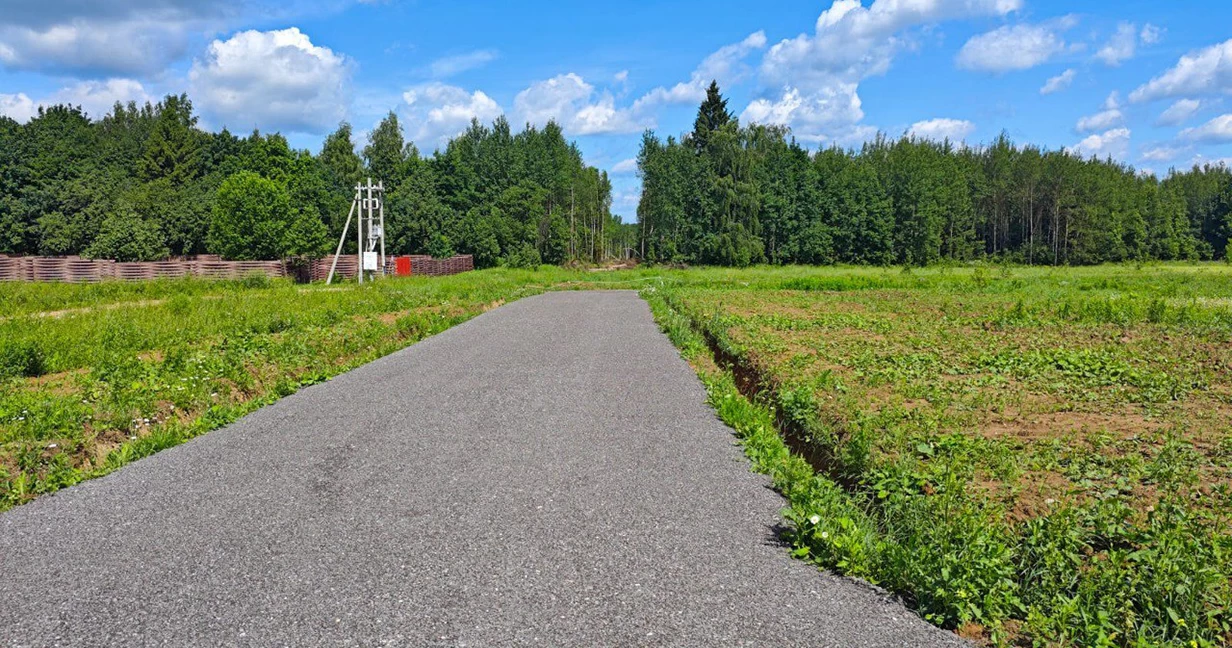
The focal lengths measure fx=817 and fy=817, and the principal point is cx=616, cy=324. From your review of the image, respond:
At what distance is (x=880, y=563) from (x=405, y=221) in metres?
→ 71.2

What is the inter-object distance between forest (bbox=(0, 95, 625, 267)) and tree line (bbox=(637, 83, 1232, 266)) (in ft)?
42.0

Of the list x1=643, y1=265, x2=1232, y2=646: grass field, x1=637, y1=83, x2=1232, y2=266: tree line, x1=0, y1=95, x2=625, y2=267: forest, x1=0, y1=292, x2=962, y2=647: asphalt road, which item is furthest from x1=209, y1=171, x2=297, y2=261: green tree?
x1=0, y1=292, x2=962, y2=647: asphalt road

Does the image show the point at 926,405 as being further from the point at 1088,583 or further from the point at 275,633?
the point at 275,633

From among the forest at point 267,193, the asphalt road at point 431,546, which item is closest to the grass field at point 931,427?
the asphalt road at point 431,546

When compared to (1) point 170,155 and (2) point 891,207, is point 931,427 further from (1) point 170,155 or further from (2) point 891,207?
(1) point 170,155

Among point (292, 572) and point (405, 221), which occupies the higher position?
point (405, 221)

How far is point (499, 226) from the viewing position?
71.6m

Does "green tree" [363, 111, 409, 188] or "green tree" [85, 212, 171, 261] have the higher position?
"green tree" [363, 111, 409, 188]

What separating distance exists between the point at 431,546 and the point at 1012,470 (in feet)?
14.6

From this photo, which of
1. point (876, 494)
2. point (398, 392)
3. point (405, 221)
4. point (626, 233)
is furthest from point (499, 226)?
point (626, 233)

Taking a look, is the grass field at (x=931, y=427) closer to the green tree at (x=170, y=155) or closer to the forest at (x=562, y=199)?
the forest at (x=562, y=199)

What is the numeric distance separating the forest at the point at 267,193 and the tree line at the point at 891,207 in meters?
12.8

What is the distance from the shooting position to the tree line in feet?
242

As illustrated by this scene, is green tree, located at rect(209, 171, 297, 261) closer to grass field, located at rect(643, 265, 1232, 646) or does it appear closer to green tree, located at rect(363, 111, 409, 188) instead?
green tree, located at rect(363, 111, 409, 188)
